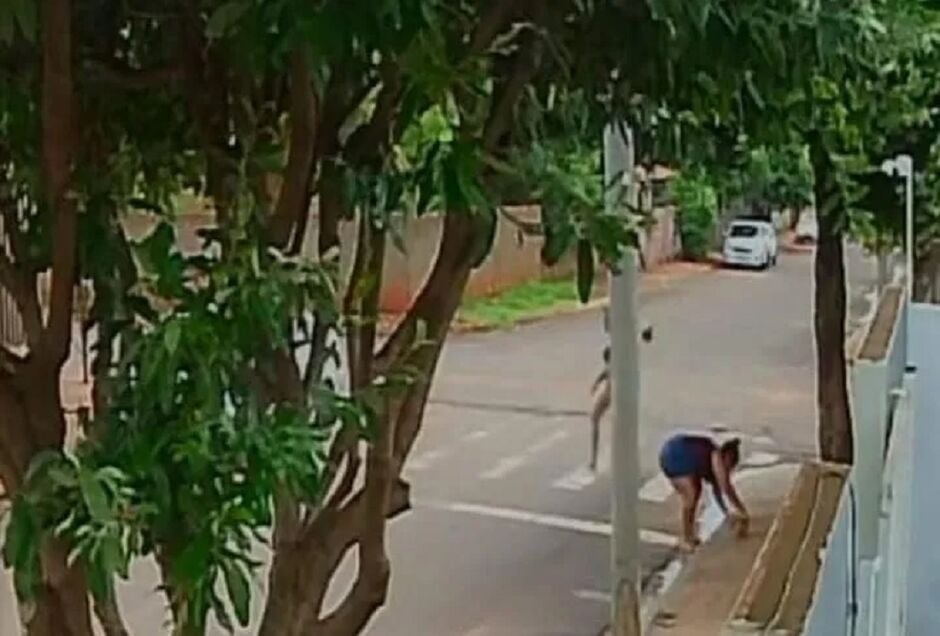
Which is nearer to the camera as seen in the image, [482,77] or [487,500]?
[482,77]

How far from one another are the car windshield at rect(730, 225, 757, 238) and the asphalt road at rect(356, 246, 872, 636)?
1181mm

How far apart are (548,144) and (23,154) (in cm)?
53

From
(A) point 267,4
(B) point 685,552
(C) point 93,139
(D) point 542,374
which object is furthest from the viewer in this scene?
(D) point 542,374

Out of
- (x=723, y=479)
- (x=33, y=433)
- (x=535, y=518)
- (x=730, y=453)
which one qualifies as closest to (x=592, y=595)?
(x=723, y=479)

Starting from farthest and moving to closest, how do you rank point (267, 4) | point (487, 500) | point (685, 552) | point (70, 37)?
point (487, 500) → point (685, 552) → point (70, 37) → point (267, 4)

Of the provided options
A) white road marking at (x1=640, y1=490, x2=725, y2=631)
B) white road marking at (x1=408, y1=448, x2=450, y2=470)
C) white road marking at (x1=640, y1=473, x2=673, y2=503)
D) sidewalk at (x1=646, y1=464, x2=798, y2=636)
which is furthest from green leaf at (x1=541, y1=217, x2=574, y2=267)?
white road marking at (x1=408, y1=448, x2=450, y2=470)

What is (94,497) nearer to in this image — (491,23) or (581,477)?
(491,23)

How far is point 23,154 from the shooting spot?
149 cm

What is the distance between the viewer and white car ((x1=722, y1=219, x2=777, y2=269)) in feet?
57.1

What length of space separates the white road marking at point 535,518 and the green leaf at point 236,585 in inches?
255

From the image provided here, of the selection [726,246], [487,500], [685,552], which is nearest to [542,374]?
[487,500]

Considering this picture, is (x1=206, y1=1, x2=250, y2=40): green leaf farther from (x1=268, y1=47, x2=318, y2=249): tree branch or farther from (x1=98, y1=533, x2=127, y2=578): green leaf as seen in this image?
(x1=98, y1=533, x2=127, y2=578): green leaf

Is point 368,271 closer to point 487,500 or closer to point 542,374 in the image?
point 487,500

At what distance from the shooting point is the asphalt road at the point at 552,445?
6770 mm
